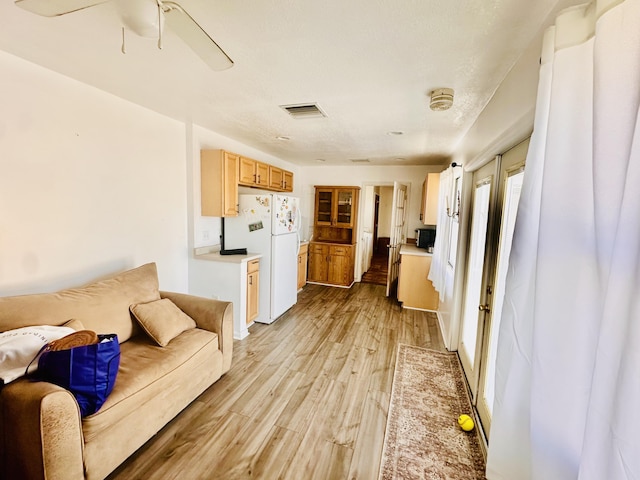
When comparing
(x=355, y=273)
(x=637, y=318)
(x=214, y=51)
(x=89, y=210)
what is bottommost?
(x=355, y=273)

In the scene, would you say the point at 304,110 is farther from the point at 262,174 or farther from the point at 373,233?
the point at 373,233

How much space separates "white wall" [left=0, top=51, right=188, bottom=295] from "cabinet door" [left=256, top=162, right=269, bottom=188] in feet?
3.55

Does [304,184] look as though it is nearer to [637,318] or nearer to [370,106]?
[370,106]

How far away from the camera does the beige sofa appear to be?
1252mm

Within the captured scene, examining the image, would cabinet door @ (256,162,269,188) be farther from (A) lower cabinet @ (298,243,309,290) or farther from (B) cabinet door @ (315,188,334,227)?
(B) cabinet door @ (315,188,334,227)

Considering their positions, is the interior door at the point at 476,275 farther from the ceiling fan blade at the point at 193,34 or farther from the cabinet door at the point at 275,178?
the cabinet door at the point at 275,178

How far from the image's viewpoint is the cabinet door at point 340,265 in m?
5.37

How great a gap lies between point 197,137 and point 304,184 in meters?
2.95

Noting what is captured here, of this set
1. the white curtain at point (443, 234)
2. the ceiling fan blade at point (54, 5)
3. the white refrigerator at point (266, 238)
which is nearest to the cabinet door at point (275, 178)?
the white refrigerator at point (266, 238)

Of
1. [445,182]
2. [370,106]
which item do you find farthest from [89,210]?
[445,182]

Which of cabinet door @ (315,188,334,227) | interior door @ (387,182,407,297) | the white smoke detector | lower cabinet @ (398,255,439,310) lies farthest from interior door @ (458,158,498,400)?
cabinet door @ (315,188,334,227)

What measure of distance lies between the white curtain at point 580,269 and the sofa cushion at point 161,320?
2111mm

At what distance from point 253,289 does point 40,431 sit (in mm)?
2281

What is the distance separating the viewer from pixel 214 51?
1.23m
